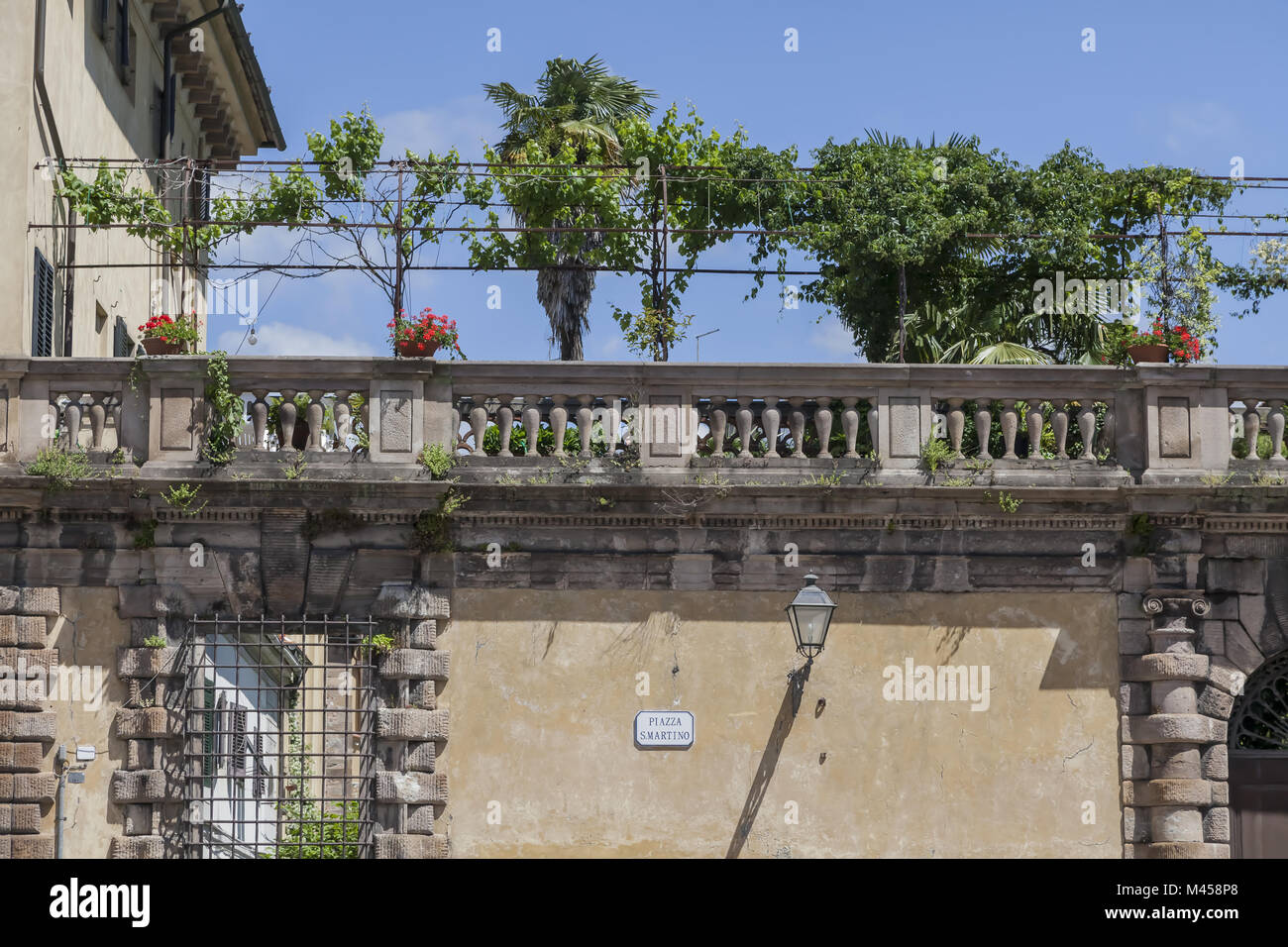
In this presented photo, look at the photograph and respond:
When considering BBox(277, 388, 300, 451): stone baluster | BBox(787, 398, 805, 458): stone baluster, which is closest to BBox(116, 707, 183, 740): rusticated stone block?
BBox(277, 388, 300, 451): stone baluster

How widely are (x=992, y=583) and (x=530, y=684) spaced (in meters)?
3.89

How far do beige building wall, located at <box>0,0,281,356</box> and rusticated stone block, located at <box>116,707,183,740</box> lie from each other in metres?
3.46

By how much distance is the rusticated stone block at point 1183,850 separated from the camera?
13680 mm

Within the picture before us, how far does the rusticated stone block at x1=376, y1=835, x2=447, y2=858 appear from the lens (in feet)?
44.7

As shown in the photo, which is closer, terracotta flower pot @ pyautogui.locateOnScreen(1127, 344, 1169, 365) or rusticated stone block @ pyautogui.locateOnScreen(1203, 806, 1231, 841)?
rusticated stone block @ pyautogui.locateOnScreen(1203, 806, 1231, 841)

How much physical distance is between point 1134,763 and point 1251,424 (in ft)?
9.72

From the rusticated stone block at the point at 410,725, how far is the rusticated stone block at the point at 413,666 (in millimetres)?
285

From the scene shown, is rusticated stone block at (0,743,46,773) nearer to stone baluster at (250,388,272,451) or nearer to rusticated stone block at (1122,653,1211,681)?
stone baluster at (250,388,272,451)

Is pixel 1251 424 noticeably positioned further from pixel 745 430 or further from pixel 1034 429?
pixel 745 430

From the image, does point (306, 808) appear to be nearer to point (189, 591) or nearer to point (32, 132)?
point (189, 591)

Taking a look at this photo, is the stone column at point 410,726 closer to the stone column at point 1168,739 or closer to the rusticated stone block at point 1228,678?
the stone column at point 1168,739

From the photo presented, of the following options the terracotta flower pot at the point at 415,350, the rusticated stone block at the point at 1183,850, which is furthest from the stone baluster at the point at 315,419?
the rusticated stone block at the point at 1183,850

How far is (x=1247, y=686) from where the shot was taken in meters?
14.3
